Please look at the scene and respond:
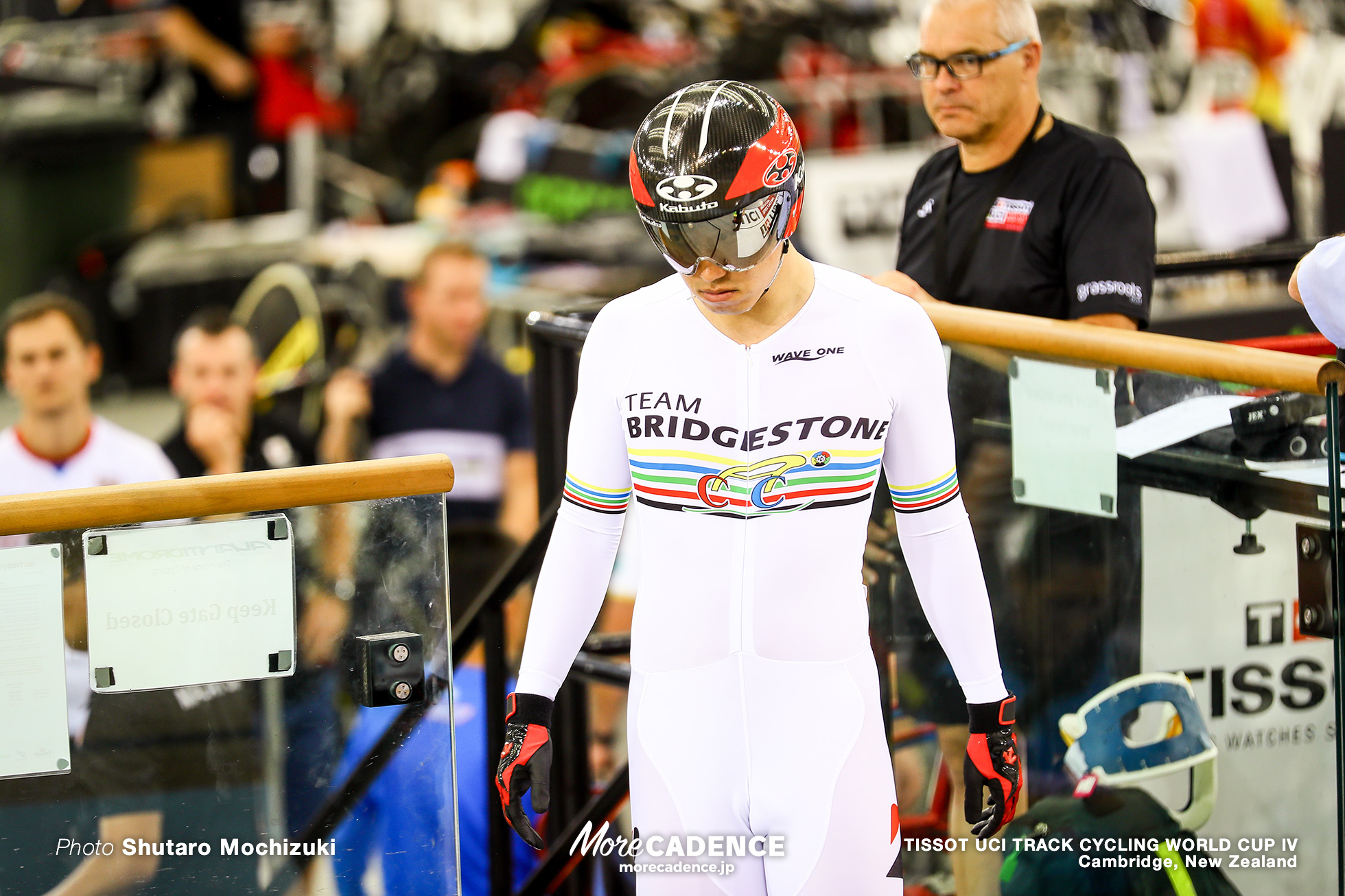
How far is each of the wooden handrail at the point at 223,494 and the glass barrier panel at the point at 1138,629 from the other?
3.64 ft

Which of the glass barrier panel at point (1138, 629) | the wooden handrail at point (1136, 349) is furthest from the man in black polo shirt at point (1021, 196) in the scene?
the glass barrier panel at point (1138, 629)

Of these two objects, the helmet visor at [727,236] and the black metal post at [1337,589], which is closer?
the helmet visor at [727,236]

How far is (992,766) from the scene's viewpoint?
2.69m

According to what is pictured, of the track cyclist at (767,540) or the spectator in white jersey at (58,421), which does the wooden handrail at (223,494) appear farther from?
the spectator in white jersey at (58,421)

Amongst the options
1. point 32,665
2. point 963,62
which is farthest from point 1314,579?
point 32,665

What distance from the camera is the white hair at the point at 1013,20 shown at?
11.9ft

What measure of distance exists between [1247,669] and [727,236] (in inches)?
60.4

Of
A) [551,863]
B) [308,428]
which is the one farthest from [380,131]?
[551,863]

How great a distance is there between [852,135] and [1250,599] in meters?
7.52

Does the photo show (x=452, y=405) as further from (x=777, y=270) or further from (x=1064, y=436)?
(x=777, y=270)

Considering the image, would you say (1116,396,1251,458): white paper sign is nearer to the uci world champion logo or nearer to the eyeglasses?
the uci world champion logo

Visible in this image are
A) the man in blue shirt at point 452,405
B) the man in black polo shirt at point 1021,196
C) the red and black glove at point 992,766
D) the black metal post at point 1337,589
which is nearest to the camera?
the red and black glove at point 992,766

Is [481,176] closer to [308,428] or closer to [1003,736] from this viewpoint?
[308,428]

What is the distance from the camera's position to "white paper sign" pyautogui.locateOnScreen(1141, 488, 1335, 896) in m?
3.02
